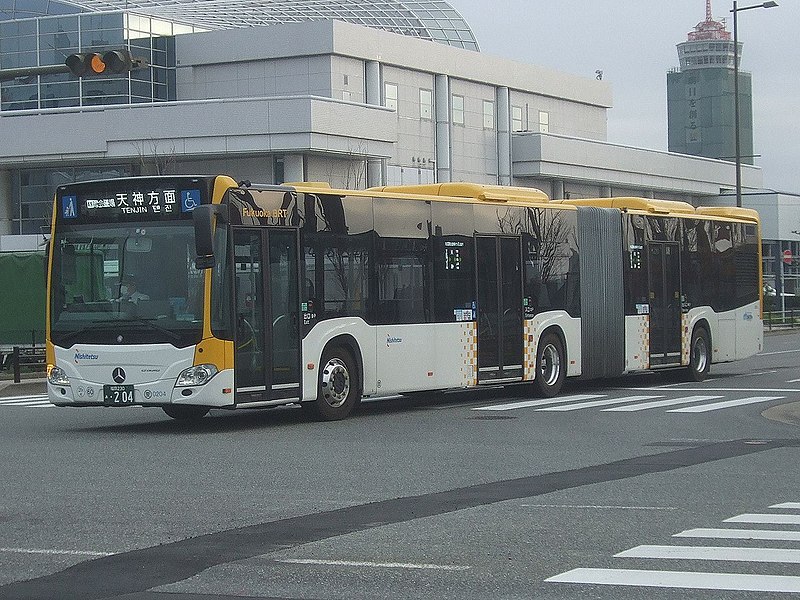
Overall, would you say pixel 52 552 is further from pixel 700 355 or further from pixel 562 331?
pixel 700 355

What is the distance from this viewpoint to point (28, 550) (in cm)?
987

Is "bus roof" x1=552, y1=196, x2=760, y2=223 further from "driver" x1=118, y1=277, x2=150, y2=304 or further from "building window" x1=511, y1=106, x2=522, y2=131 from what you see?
"building window" x1=511, y1=106, x2=522, y2=131

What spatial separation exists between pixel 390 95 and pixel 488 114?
27.6ft

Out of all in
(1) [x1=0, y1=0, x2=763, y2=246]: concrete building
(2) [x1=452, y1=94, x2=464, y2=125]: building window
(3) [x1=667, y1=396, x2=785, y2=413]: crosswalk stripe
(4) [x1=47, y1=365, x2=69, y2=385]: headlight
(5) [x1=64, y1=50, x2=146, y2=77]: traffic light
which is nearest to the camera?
(4) [x1=47, y1=365, x2=69, y2=385]: headlight

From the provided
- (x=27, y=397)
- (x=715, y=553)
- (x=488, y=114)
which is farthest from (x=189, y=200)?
(x=488, y=114)

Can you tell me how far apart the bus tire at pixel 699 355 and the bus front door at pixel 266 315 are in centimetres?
1251

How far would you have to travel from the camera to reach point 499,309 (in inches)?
970

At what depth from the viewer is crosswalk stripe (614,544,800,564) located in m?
9.12

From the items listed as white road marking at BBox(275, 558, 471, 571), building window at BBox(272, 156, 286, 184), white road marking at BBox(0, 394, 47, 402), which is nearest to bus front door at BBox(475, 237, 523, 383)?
white road marking at BBox(0, 394, 47, 402)

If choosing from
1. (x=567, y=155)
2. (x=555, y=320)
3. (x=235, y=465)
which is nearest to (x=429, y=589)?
(x=235, y=465)

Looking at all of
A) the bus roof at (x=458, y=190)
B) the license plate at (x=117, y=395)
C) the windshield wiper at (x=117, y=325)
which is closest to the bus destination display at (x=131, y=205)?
the windshield wiper at (x=117, y=325)

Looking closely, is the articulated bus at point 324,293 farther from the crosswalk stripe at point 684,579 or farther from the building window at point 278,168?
the building window at point 278,168

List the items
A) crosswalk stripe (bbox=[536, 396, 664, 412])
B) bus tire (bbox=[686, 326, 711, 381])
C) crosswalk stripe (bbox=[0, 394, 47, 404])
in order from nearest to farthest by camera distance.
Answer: crosswalk stripe (bbox=[536, 396, 664, 412]) < crosswalk stripe (bbox=[0, 394, 47, 404]) < bus tire (bbox=[686, 326, 711, 381])

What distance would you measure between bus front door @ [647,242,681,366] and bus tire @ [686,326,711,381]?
29.2 inches
